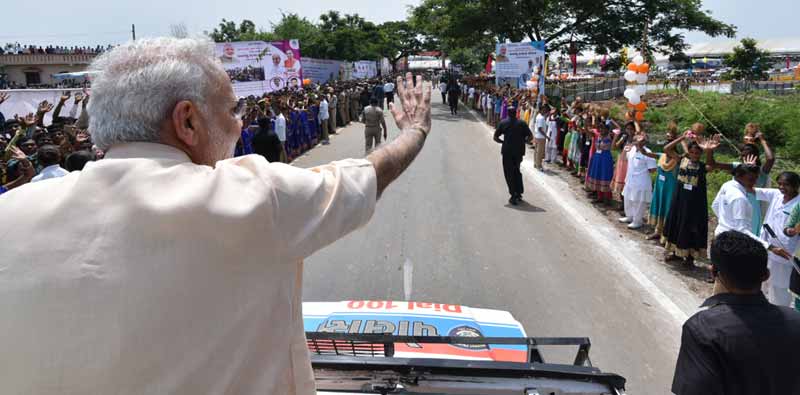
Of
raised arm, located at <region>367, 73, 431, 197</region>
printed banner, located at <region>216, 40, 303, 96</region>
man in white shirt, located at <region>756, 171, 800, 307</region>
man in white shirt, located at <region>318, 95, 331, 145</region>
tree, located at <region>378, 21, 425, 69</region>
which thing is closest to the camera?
raised arm, located at <region>367, 73, 431, 197</region>

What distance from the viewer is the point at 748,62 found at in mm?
→ 40281

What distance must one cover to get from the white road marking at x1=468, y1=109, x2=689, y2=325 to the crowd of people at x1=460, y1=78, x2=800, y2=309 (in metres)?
0.58

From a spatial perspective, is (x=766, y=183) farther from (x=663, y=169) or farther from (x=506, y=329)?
(x=506, y=329)

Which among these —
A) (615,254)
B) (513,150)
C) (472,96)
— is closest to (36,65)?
(472,96)

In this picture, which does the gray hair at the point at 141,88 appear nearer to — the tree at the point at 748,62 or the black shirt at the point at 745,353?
the black shirt at the point at 745,353

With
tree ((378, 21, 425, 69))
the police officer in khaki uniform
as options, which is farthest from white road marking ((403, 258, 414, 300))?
tree ((378, 21, 425, 69))

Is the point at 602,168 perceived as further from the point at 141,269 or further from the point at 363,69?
the point at 363,69

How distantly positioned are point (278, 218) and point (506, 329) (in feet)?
8.87

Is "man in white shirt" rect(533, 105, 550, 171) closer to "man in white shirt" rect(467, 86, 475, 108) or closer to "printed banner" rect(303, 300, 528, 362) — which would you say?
"printed banner" rect(303, 300, 528, 362)

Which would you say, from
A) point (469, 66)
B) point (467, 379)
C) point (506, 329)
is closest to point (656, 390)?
point (506, 329)

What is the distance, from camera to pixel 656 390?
4277mm

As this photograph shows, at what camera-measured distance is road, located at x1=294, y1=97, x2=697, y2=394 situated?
5145 millimetres

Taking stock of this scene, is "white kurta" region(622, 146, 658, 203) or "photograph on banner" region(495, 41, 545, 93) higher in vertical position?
"photograph on banner" region(495, 41, 545, 93)

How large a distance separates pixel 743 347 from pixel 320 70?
29.0 m
